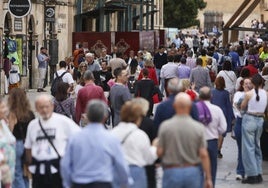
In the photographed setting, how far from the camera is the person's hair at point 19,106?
1255 cm

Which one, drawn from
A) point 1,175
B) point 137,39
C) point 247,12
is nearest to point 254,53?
point 247,12

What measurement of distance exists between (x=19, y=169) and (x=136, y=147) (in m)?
2.64

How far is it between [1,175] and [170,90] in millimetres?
2469

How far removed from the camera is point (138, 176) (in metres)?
10.6

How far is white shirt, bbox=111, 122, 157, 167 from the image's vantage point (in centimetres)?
1048

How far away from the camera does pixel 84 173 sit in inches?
378

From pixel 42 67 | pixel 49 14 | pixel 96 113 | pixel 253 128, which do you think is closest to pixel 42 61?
pixel 42 67

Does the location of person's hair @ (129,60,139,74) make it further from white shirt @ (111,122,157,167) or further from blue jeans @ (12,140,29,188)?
white shirt @ (111,122,157,167)

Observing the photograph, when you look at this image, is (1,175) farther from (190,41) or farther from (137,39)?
(190,41)

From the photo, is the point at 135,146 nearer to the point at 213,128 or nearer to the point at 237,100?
the point at 213,128

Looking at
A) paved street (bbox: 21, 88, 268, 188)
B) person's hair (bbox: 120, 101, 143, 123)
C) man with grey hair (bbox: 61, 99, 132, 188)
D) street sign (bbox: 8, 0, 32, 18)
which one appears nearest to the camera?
man with grey hair (bbox: 61, 99, 132, 188)

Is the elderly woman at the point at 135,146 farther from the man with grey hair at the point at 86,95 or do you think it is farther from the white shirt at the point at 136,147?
the man with grey hair at the point at 86,95

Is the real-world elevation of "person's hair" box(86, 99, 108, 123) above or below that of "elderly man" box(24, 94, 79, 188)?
above

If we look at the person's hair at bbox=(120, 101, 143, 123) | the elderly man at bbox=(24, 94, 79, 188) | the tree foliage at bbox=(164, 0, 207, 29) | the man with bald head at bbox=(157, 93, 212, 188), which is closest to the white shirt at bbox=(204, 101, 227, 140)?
the elderly man at bbox=(24, 94, 79, 188)
